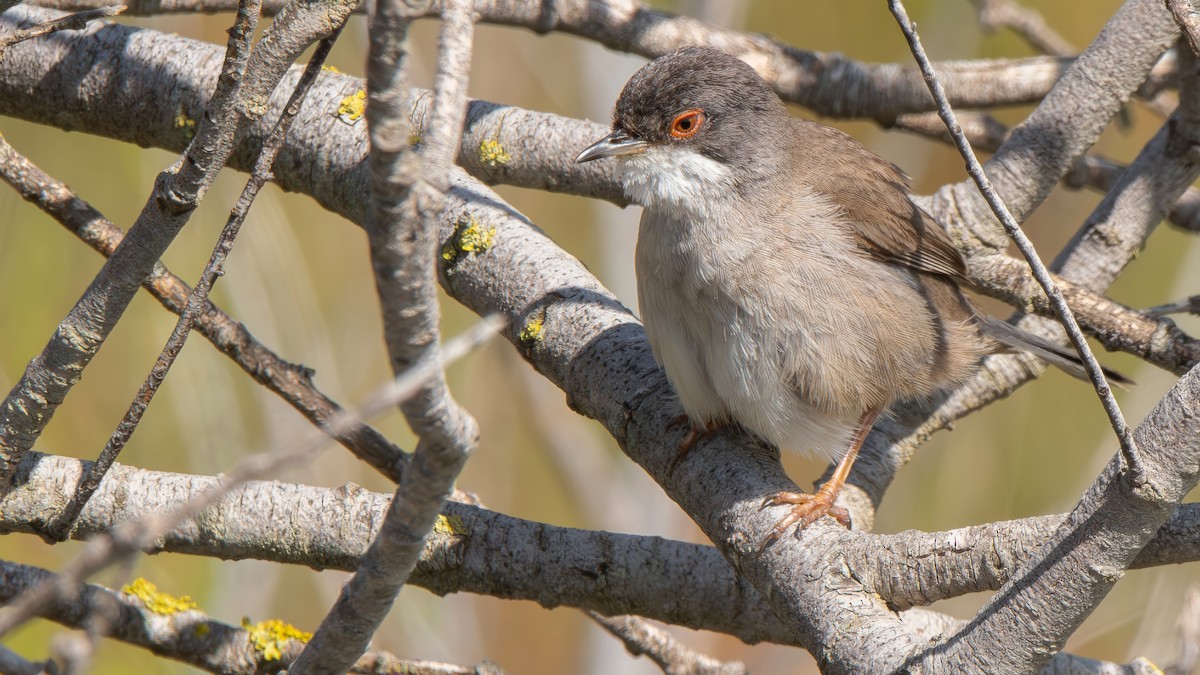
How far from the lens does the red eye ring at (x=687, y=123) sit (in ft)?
12.1

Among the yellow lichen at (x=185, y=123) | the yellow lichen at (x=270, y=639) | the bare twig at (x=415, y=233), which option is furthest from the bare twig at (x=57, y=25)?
the yellow lichen at (x=270, y=639)

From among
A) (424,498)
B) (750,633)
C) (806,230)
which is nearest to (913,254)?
(806,230)

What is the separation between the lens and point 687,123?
12.1ft

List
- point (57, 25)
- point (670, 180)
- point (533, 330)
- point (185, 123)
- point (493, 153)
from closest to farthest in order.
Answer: point (57, 25) → point (533, 330) → point (185, 123) → point (670, 180) → point (493, 153)

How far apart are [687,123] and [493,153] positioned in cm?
68

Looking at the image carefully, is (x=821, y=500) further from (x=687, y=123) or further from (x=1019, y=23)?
(x=1019, y=23)

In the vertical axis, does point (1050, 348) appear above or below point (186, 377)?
above

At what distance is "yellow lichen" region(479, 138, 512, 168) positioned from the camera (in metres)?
3.68

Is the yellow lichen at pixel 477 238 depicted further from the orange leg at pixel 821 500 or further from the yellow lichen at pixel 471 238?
the orange leg at pixel 821 500

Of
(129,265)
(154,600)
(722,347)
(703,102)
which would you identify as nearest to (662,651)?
(722,347)

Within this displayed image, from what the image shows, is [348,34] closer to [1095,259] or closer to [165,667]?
[165,667]

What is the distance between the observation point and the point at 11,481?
9.12 feet

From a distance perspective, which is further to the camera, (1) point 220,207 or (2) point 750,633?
Answer: (1) point 220,207

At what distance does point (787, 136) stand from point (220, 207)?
2726 millimetres
